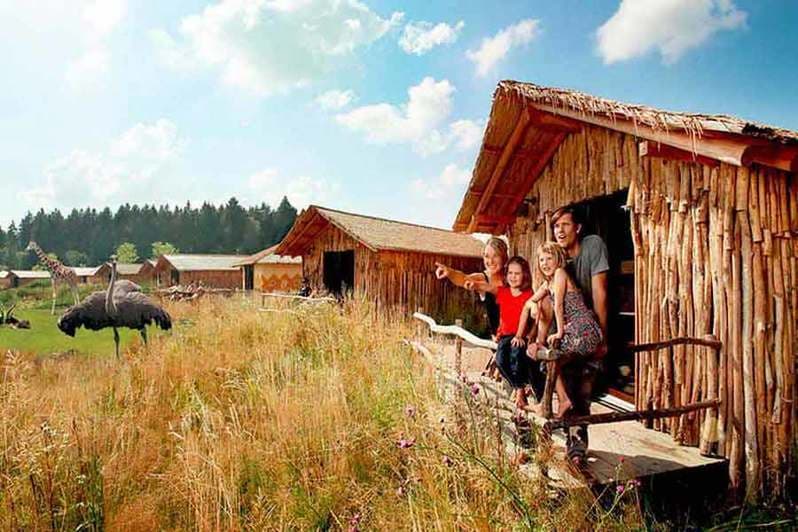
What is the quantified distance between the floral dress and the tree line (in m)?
67.8

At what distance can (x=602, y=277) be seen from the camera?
152 inches

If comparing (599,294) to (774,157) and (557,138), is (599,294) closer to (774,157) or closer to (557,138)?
(774,157)

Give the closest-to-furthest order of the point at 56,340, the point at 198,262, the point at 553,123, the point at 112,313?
the point at 553,123 → the point at 112,313 → the point at 56,340 → the point at 198,262

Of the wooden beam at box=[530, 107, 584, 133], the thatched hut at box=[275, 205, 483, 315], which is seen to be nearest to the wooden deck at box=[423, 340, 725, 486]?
the wooden beam at box=[530, 107, 584, 133]

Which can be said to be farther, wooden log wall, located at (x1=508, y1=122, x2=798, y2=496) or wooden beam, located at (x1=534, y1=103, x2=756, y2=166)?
wooden log wall, located at (x1=508, y1=122, x2=798, y2=496)

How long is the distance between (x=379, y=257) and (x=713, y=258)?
11.6m

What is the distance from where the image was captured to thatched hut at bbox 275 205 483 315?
15102mm

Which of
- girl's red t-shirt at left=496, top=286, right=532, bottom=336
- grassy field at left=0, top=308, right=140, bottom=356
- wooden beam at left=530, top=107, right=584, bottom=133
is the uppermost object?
wooden beam at left=530, top=107, right=584, bottom=133

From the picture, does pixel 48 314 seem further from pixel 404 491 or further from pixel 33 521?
pixel 404 491

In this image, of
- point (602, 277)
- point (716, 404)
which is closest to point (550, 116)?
point (602, 277)

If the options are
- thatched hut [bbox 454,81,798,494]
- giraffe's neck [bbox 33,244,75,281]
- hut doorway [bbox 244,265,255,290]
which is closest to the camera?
thatched hut [bbox 454,81,798,494]

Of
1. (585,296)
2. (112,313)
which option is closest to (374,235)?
(112,313)

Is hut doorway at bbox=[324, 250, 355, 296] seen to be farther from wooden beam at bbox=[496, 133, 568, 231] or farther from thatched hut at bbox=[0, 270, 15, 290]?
thatched hut at bbox=[0, 270, 15, 290]

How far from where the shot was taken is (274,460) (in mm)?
3867
